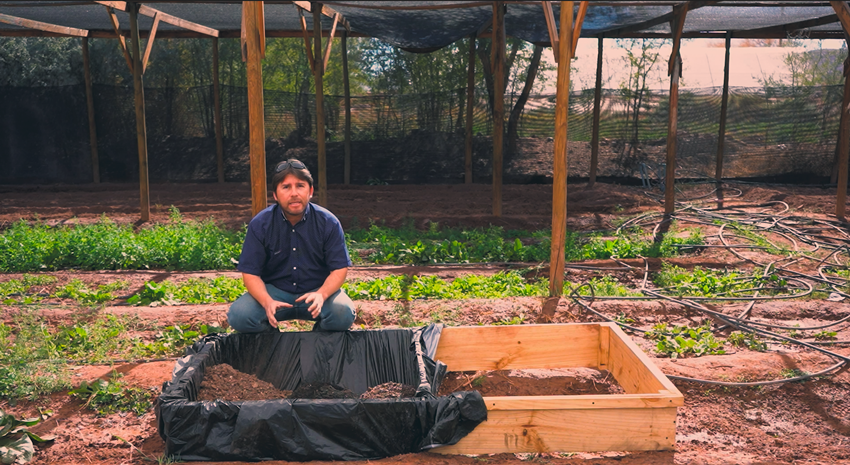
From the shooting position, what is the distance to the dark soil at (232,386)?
3341mm

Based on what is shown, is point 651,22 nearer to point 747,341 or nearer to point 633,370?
point 747,341

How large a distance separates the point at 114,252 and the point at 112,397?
12.5 ft

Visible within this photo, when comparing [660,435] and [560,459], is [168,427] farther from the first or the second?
[660,435]

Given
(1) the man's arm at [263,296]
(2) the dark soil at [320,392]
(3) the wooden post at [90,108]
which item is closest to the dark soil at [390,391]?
(2) the dark soil at [320,392]

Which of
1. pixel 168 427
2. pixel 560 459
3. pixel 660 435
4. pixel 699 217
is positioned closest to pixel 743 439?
pixel 660 435

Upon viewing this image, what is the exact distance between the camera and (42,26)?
10.4m

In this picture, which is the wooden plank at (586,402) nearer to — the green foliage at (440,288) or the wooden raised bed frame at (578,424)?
the wooden raised bed frame at (578,424)

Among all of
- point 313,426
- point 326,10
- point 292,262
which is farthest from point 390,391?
point 326,10

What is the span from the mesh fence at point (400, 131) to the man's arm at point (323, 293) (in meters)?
10.9

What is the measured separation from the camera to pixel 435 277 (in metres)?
6.05

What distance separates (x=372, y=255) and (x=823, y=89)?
41.1ft

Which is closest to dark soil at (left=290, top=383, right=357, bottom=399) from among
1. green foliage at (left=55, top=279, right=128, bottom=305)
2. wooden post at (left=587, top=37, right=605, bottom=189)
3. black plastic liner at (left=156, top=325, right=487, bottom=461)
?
black plastic liner at (left=156, top=325, right=487, bottom=461)

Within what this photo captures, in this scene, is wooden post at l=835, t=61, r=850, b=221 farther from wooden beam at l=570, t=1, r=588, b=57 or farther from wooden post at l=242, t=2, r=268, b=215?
wooden post at l=242, t=2, r=268, b=215

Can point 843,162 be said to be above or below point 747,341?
above
